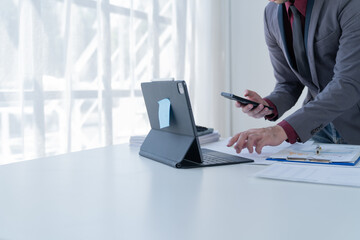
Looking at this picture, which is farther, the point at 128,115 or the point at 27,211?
the point at 128,115

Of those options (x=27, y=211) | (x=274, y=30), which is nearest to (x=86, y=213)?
(x=27, y=211)

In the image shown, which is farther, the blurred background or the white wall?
the white wall

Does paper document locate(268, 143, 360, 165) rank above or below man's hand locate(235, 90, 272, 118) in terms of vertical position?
below

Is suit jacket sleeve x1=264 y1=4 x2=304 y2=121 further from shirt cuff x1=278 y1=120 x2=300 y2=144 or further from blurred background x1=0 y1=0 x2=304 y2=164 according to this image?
blurred background x1=0 y1=0 x2=304 y2=164

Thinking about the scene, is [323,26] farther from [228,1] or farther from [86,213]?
[228,1]

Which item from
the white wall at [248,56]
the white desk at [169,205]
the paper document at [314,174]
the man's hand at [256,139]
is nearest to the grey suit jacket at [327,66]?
the man's hand at [256,139]

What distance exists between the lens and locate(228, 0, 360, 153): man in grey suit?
1.31 m

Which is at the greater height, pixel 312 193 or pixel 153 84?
pixel 153 84

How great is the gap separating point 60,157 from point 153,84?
397 millimetres

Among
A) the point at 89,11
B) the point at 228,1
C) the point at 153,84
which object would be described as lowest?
the point at 153,84

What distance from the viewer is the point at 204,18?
3.72 metres

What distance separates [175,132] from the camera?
118cm

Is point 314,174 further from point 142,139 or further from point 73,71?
point 73,71

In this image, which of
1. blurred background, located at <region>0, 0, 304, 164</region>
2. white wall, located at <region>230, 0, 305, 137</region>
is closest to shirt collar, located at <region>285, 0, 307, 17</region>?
blurred background, located at <region>0, 0, 304, 164</region>
